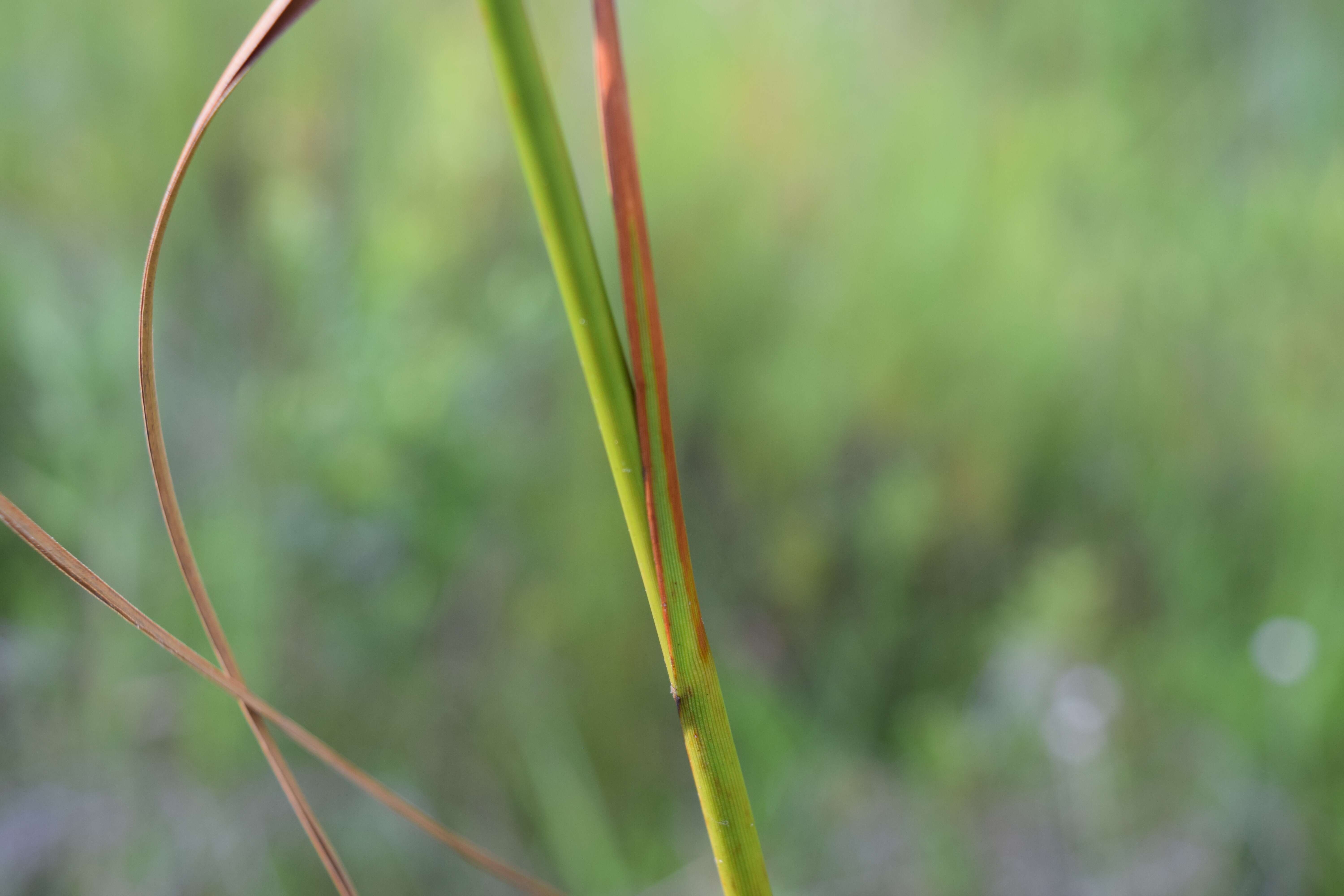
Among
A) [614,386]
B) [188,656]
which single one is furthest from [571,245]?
[188,656]

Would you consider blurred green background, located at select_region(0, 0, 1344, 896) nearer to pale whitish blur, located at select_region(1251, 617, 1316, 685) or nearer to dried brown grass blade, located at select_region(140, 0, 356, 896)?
pale whitish blur, located at select_region(1251, 617, 1316, 685)

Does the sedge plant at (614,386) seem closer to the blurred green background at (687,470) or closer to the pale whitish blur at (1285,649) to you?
the blurred green background at (687,470)

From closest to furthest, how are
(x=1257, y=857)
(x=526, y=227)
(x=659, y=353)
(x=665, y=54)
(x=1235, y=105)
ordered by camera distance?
(x=659, y=353) < (x=1257, y=857) < (x=526, y=227) < (x=665, y=54) < (x=1235, y=105)

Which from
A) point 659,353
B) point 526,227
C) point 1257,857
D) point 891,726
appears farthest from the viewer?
point 526,227

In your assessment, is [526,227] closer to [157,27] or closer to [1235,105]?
[157,27]

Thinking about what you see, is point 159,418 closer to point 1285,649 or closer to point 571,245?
point 571,245

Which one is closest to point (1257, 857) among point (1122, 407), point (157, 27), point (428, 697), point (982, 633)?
point (982, 633)

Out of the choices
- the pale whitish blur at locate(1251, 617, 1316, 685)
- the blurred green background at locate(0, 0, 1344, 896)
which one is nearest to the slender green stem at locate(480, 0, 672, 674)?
the blurred green background at locate(0, 0, 1344, 896)

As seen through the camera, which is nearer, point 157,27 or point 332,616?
point 332,616
